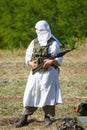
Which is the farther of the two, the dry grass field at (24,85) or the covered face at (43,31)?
the dry grass field at (24,85)

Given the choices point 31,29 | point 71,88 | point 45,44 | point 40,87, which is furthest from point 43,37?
point 31,29

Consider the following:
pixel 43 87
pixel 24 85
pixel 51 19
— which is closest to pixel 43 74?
pixel 43 87

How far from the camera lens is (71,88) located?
12.4m

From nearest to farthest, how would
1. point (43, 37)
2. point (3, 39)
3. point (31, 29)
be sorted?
point (43, 37) < point (31, 29) < point (3, 39)

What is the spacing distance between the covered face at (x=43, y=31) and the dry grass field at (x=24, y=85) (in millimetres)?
1218

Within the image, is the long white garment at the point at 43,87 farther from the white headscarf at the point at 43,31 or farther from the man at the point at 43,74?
the white headscarf at the point at 43,31

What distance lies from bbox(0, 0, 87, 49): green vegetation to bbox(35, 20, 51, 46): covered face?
16107mm

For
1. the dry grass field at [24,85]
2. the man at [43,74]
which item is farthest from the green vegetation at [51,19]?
the man at [43,74]

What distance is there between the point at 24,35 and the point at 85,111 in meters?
17.5

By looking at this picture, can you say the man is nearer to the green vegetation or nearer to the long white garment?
the long white garment

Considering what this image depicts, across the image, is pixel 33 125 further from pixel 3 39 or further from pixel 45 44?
pixel 3 39

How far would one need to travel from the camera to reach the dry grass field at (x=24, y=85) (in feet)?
29.0

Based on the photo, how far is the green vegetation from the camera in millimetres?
24578

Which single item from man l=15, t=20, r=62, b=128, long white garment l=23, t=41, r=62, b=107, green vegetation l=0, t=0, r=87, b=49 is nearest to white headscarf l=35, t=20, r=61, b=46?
man l=15, t=20, r=62, b=128
